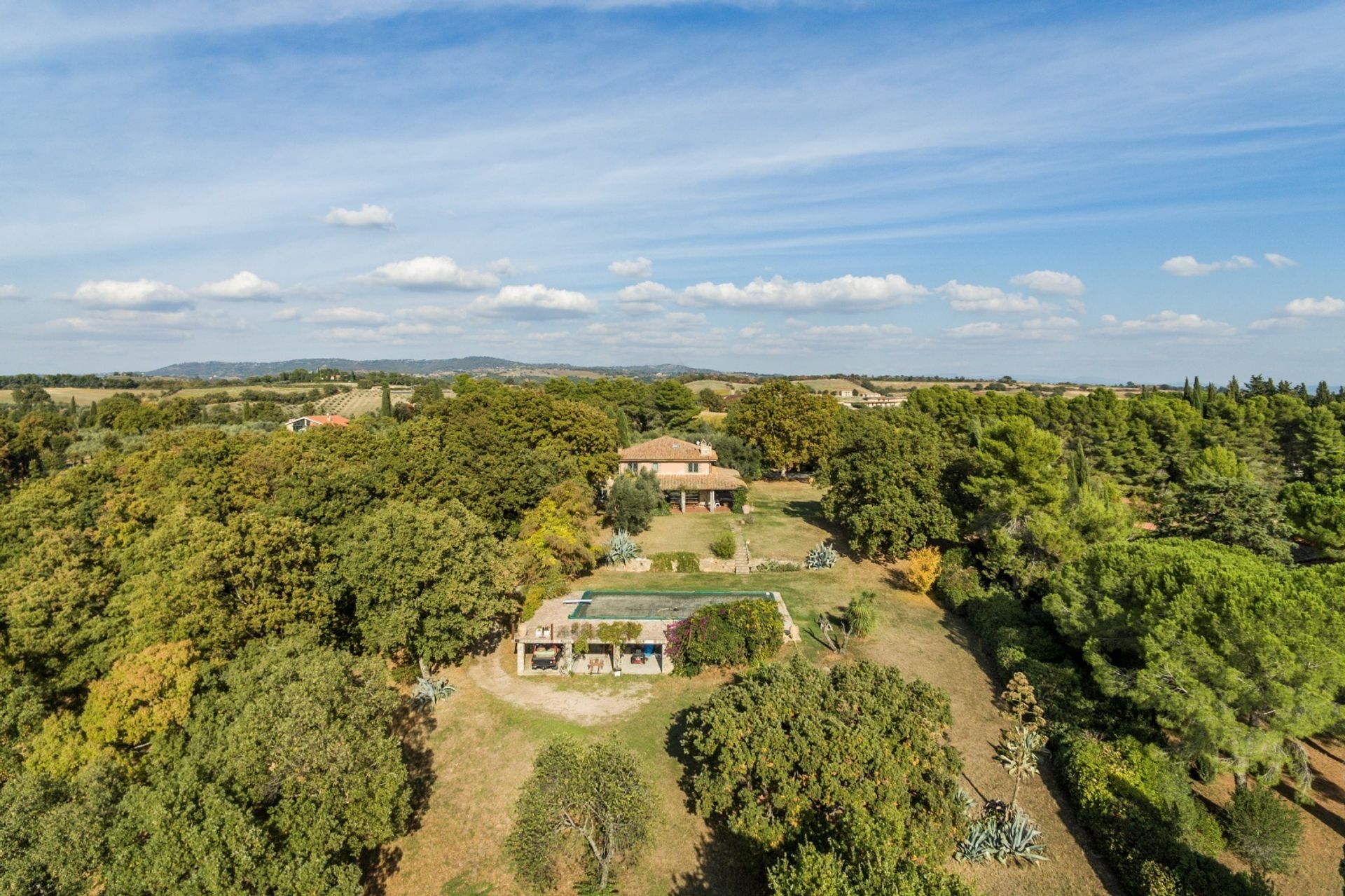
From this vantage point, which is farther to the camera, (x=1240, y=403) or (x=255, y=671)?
(x=1240, y=403)

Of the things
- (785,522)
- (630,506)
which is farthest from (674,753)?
(785,522)

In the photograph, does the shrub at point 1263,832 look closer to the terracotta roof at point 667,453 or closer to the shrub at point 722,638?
the shrub at point 722,638

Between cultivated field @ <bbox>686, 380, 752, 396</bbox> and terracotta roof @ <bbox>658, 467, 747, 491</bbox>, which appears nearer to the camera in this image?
terracotta roof @ <bbox>658, 467, 747, 491</bbox>

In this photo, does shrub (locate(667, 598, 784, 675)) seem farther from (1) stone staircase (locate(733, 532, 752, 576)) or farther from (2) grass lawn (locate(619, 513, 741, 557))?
(2) grass lawn (locate(619, 513, 741, 557))

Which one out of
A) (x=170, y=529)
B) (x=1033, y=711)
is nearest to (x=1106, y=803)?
(x=1033, y=711)

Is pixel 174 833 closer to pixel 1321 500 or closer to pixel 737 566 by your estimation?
pixel 737 566

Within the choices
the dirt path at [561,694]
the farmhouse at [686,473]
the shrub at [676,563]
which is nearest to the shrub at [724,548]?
the shrub at [676,563]

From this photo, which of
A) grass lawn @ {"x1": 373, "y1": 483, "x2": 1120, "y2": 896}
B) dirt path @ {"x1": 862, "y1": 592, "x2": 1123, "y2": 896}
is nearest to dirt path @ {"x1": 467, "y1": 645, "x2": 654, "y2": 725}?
grass lawn @ {"x1": 373, "y1": 483, "x2": 1120, "y2": 896}
